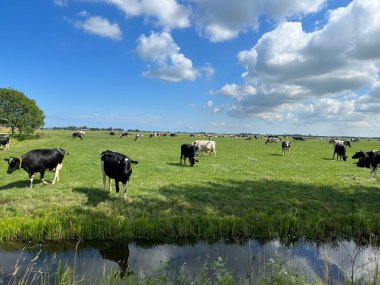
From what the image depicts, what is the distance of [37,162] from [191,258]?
11516 millimetres

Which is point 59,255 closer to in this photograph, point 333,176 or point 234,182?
point 234,182

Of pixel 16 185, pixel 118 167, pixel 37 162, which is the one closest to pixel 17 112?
pixel 16 185

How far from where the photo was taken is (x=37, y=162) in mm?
16516

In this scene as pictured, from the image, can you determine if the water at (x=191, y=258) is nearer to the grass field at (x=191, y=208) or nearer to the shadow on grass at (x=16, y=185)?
the grass field at (x=191, y=208)

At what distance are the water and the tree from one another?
74.7 meters

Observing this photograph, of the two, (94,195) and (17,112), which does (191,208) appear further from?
(17,112)

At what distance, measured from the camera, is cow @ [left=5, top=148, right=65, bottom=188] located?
53.6 ft

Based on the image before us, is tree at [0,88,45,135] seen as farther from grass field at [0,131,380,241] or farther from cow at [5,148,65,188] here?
cow at [5,148,65,188]

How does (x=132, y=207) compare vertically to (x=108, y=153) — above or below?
below

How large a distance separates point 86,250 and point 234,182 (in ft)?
36.9

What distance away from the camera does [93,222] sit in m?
10.5

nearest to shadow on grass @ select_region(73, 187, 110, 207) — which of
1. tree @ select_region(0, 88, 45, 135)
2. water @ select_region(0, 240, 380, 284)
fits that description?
water @ select_region(0, 240, 380, 284)

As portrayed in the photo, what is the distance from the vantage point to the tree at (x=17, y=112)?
74000 mm

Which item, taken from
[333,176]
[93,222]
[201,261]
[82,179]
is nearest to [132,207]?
[93,222]
